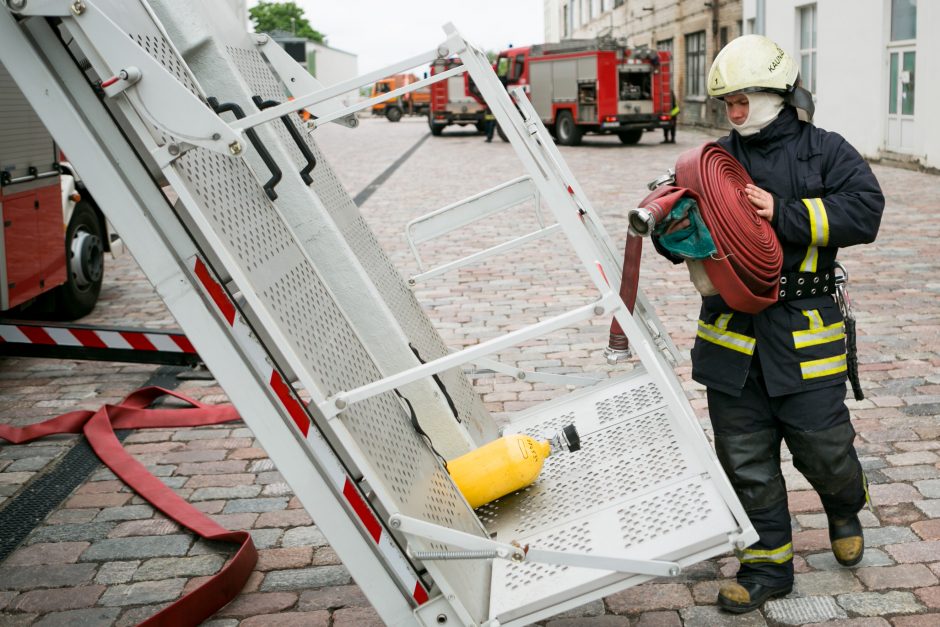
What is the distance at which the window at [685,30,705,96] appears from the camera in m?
33.2

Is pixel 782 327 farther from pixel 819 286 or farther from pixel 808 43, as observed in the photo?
pixel 808 43

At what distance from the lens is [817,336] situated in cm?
342

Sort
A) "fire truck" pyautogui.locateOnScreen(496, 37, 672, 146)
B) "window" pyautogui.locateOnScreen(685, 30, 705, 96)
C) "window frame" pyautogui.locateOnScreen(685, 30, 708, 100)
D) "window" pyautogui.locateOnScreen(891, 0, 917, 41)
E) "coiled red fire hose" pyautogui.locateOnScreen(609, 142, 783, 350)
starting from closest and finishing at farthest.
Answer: "coiled red fire hose" pyautogui.locateOnScreen(609, 142, 783, 350) < "window" pyautogui.locateOnScreen(891, 0, 917, 41) < "fire truck" pyautogui.locateOnScreen(496, 37, 672, 146) < "window frame" pyautogui.locateOnScreen(685, 30, 708, 100) < "window" pyautogui.locateOnScreen(685, 30, 705, 96)

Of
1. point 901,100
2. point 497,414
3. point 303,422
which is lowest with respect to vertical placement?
point 901,100

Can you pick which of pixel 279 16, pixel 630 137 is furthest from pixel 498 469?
pixel 279 16

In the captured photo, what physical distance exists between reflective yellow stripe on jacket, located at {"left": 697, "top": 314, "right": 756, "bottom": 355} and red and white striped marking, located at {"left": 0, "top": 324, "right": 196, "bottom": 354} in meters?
3.63

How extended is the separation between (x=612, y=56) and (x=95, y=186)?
972 inches

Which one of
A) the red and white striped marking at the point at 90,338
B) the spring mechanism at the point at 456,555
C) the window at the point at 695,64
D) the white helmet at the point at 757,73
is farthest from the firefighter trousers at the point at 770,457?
the window at the point at 695,64

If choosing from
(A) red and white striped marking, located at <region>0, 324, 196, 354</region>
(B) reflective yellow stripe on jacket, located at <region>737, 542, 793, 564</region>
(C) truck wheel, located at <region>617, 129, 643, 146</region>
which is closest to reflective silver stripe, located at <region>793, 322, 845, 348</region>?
(B) reflective yellow stripe on jacket, located at <region>737, 542, 793, 564</region>

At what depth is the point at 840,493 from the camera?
11.7ft

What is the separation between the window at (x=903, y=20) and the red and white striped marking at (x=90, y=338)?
15.5 m

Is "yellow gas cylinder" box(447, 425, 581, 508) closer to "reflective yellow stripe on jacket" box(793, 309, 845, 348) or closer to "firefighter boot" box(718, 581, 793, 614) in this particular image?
"firefighter boot" box(718, 581, 793, 614)

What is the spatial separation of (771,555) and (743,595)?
16 cm

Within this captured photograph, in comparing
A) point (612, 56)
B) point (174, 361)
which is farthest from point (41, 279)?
point (612, 56)
